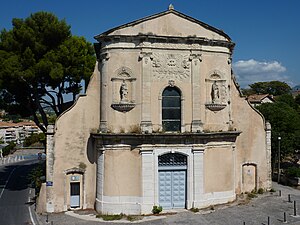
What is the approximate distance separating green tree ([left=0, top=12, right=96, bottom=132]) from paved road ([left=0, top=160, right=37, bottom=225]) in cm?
642

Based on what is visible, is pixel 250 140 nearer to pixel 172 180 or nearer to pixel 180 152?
pixel 180 152

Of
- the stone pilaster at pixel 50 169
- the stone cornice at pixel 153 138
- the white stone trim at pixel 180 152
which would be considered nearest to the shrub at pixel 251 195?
the white stone trim at pixel 180 152

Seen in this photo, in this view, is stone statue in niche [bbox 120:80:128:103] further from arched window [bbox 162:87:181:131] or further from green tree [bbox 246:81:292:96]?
green tree [bbox 246:81:292:96]

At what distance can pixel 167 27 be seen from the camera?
68.1ft

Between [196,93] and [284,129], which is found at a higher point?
[196,93]

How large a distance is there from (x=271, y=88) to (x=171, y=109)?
7873 centimetres

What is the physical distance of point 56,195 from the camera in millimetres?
20641

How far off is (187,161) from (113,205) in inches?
195

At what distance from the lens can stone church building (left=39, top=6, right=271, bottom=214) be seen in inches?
782

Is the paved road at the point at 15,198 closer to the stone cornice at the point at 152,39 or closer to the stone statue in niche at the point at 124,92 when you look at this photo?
the stone statue in niche at the point at 124,92

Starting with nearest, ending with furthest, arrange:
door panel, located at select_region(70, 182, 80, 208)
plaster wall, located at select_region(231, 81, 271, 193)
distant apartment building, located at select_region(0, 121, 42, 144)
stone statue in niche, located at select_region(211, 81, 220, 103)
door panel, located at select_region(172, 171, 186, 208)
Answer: door panel, located at select_region(172, 171, 186, 208) → door panel, located at select_region(70, 182, 80, 208) → stone statue in niche, located at select_region(211, 81, 220, 103) → plaster wall, located at select_region(231, 81, 271, 193) → distant apartment building, located at select_region(0, 121, 42, 144)

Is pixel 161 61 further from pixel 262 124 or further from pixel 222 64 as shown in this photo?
pixel 262 124

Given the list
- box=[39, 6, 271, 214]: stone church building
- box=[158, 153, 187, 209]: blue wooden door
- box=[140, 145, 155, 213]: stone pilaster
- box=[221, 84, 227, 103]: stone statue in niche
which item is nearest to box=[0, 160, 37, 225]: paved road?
box=[39, 6, 271, 214]: stone church building

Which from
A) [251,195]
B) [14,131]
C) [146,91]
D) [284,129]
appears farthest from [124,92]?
[14,131]
